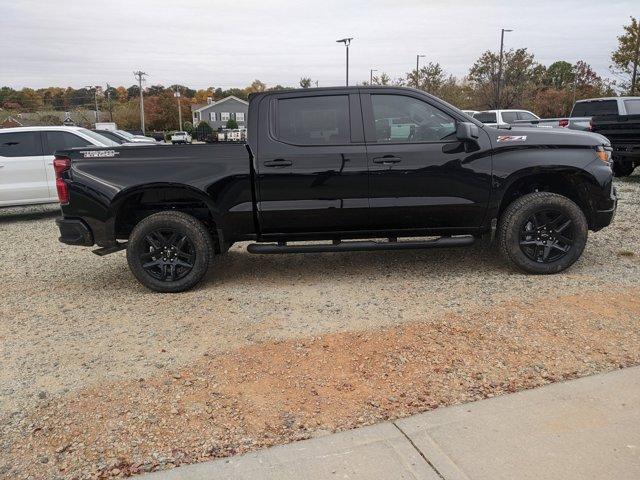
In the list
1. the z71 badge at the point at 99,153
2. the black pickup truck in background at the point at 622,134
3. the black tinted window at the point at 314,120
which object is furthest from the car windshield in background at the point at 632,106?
the z71 badge at the point at 99,153

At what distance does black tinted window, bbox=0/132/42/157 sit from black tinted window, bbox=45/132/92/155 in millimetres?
167

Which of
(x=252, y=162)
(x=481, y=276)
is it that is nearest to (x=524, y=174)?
(x=481, y=276)

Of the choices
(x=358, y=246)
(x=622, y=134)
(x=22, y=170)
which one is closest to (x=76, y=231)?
(x=358, y=246)

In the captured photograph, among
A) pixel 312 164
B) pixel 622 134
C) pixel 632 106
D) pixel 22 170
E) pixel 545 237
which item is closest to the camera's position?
pixel 312 164

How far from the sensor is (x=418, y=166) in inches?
203

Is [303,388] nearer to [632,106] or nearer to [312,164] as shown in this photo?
[312,164]

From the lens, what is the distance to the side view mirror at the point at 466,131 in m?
4.95

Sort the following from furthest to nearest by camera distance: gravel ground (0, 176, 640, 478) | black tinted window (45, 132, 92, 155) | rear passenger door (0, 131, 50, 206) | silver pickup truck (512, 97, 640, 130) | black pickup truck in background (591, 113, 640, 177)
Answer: silver pickup truck (512, 97, 640, 130)
black pickup truck in background (591, 113, 640, 177)
black tinted window (45, 132, 92, 155)
rear passenger door (0, 131, 50, 206)
gravel ground (0, 176, 640, 478)

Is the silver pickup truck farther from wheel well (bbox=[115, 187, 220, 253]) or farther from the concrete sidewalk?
the concrete sidewalk

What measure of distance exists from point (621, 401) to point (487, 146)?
9.05ft

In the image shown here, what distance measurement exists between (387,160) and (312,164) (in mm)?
708

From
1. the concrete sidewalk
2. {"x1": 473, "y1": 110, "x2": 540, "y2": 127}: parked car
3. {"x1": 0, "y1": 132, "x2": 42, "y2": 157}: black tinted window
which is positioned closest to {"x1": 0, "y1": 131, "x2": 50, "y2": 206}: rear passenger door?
{"x1": 0, "y1": 132, "x2": 42, "y2": 157}: black tinted window

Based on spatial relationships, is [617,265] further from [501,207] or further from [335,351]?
[335,351]

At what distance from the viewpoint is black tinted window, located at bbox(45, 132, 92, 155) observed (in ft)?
32.4
